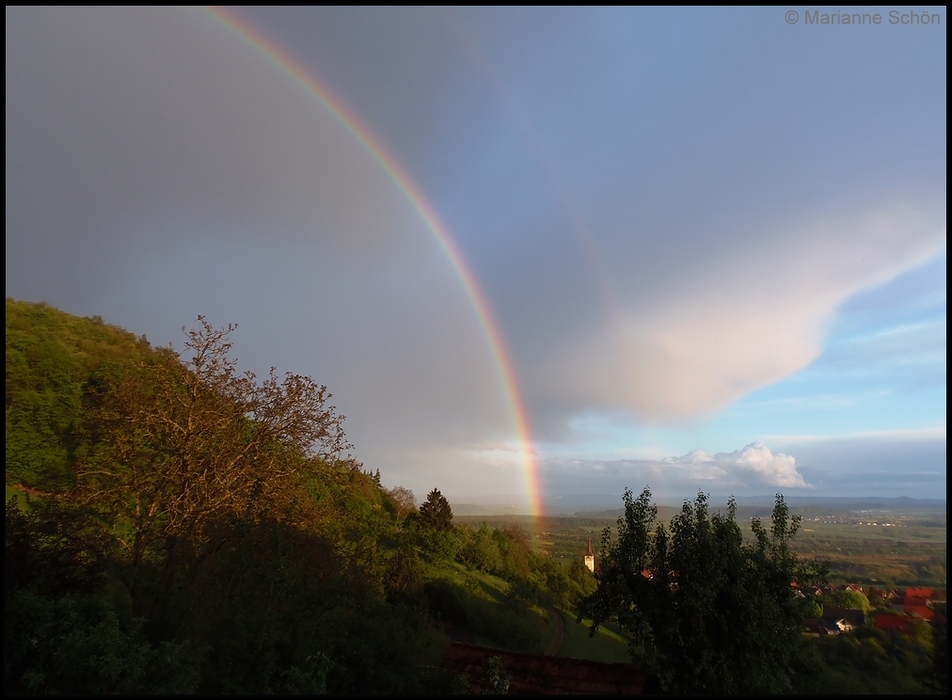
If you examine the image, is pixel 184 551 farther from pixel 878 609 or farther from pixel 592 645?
pixel 592 645

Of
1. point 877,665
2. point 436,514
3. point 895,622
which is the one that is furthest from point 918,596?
point 436,514

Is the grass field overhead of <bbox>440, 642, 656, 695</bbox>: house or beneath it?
beneath

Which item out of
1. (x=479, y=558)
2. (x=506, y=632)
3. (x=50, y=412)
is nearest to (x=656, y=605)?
(x=506, y=632)

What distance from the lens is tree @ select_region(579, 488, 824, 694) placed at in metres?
11.4

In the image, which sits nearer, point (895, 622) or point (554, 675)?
point (554, 675)

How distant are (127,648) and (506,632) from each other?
20484 mm

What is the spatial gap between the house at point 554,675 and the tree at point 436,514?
24717mm

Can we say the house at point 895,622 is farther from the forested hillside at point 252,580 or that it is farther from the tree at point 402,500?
the tree at point 402,500

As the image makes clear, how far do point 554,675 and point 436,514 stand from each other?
2815cm

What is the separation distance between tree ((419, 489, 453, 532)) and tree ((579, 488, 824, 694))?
83.6 ft

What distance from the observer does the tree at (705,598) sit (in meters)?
11.4

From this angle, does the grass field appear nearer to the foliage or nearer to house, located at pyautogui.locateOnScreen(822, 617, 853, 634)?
house, located at pyautogui.locateOnScreen(822, 617, 853, 634)

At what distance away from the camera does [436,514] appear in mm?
39562

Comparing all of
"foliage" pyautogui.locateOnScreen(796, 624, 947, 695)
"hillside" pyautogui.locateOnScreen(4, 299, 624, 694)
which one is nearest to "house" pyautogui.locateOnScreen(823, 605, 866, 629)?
"foliage" pyautogui.locateOnScreen(796, 624, 947, 695)
